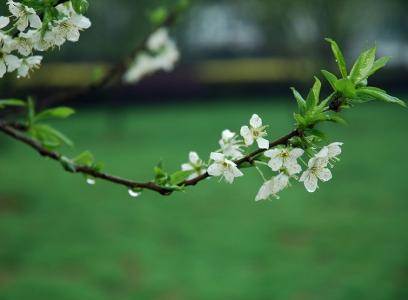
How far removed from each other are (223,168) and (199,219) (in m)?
4.72

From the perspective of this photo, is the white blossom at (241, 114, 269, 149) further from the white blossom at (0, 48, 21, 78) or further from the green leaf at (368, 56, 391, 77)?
the white blossom at (0, 48, 21, 78)

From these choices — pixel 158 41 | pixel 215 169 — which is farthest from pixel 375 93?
pixel 158 41

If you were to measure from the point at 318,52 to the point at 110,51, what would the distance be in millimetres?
3914

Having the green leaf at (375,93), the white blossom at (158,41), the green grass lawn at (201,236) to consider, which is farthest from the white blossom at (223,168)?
the green grass lawn at (201,236)

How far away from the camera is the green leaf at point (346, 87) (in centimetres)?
129

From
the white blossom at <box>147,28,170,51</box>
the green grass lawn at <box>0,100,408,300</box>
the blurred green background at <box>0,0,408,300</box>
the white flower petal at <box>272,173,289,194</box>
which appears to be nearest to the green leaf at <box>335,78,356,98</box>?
the white flower petal at <box>272,173,289,194</box>

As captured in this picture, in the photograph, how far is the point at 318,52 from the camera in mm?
10766

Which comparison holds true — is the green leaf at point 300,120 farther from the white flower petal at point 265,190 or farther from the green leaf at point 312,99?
the white flower petal at point 265,190

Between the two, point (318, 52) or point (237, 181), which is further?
point (318, 52)

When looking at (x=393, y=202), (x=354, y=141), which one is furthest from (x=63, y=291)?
(x=354, y=141)

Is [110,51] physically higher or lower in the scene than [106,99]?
lower

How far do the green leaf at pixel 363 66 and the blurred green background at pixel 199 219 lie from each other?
0.23 meters

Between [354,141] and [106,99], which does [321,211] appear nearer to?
[354,141]

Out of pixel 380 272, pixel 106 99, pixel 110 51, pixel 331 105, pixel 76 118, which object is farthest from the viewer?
pixel 106 99
